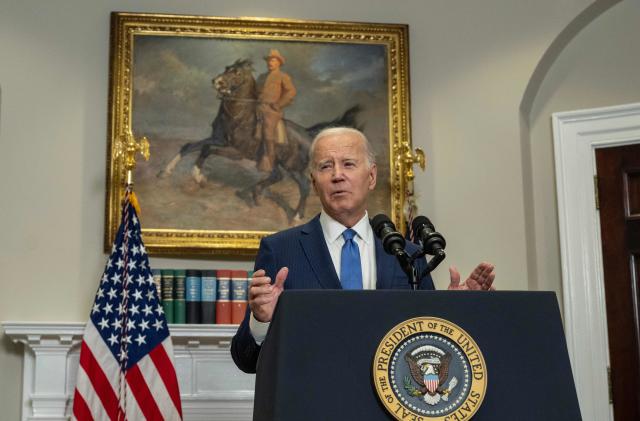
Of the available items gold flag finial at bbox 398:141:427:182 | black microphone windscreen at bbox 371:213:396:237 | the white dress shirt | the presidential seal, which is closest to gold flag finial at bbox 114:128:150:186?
gold flag finial at bbox 398:141:427:182

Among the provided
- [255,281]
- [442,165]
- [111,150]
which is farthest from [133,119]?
[255,281]

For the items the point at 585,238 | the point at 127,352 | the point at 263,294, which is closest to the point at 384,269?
the point at 263,294

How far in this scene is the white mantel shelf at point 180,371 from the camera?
15.6 feet

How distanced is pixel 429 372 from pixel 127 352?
3046 millimetres

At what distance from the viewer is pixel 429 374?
1833 mm

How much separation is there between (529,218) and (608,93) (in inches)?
35.3

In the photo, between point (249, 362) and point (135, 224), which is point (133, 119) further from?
point (249, 362)

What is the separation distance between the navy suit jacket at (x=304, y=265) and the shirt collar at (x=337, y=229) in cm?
3

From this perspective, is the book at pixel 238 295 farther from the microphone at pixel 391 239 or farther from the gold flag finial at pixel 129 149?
the microphone at pixel 391 239

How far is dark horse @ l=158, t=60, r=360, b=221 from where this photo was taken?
5293 millimetres

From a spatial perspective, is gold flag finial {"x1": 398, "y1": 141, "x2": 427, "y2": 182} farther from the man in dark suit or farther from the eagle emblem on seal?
the eagle emblem on seal

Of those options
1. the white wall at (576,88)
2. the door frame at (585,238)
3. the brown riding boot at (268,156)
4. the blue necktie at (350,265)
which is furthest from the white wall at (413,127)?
the blue necktie at (350,265)

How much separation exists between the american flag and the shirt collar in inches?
84.1

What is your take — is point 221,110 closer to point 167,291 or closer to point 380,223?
point 167,291
